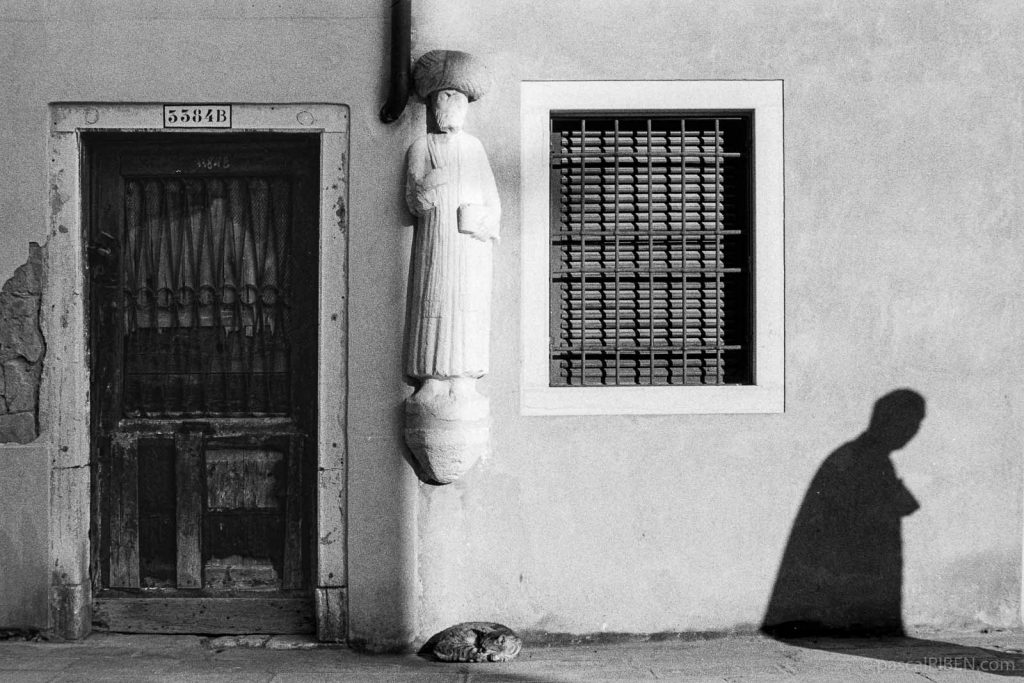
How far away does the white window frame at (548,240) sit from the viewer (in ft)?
18.0

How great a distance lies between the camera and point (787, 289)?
5.56 metres

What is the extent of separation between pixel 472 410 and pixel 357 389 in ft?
1.93

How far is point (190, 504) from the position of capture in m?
5.64

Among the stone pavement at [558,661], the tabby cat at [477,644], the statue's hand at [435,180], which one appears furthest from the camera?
the statue's hand at [435,180]

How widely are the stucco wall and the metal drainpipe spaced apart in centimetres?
9

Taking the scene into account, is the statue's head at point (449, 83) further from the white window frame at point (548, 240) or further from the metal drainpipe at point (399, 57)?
the white window frame at point (548, 240)

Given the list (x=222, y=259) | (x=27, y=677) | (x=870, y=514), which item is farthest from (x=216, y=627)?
(x=870, y=514)

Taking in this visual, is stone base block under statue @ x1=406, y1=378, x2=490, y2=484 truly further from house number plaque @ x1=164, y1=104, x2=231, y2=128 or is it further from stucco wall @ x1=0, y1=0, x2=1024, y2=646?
house number plaque @ x1=164, y1=104, x2=231, y2=128

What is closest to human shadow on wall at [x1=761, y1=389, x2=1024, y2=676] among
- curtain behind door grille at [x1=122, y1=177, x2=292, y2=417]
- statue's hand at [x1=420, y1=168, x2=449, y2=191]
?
statue's hand at [x1=420, y1=168, x2=449, y2=191]

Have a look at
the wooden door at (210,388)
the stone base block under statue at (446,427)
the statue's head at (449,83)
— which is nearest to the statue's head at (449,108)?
the statue's head at (449,83)

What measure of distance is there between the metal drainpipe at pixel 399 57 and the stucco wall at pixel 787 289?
9cm

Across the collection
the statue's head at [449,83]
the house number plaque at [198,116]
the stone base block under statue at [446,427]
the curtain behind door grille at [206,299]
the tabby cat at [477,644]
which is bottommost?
the tabby cat at [477,644]

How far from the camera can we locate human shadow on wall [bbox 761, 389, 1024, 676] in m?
5.55

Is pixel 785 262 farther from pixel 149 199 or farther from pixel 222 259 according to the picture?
pixel 149 199
